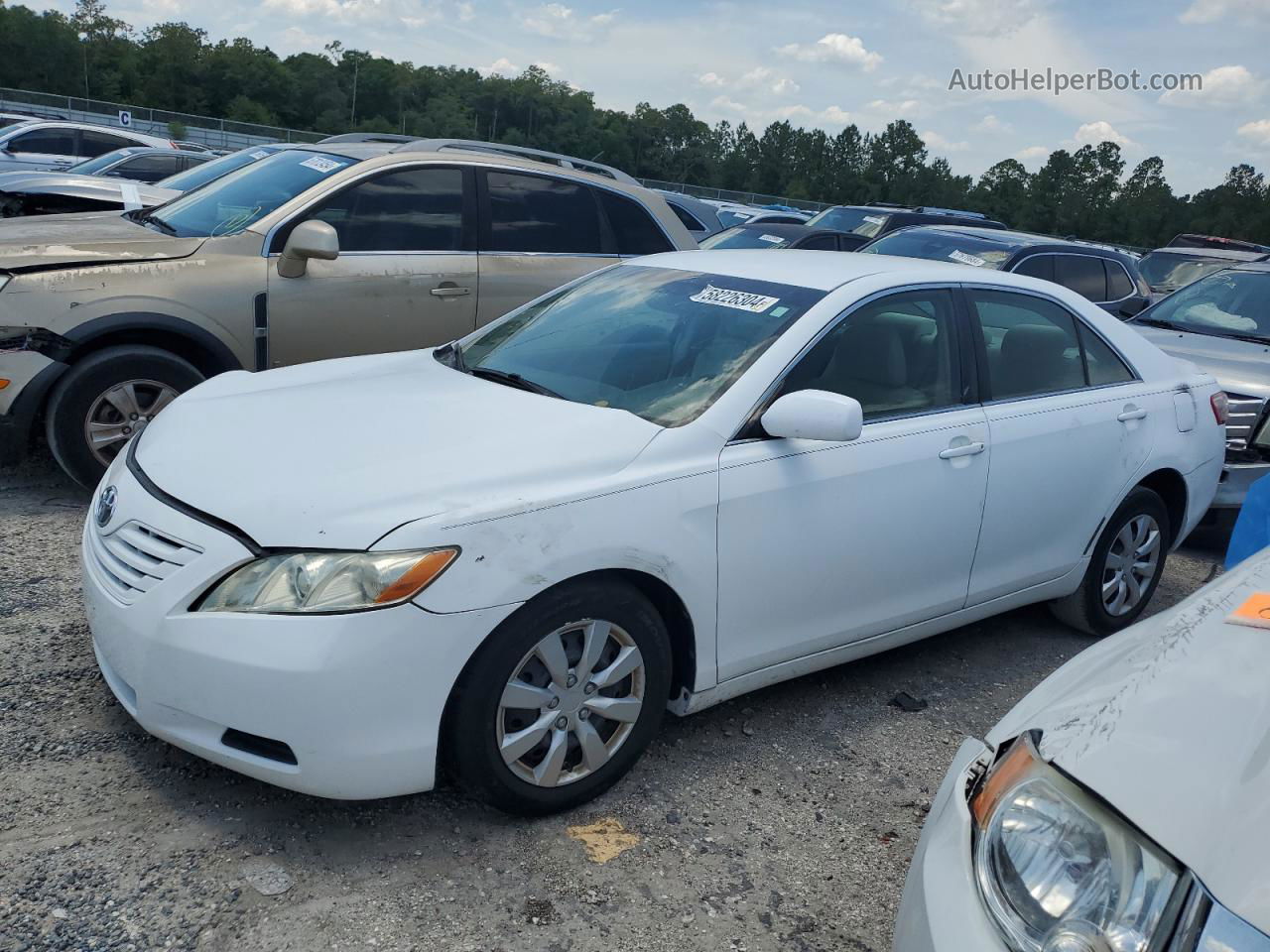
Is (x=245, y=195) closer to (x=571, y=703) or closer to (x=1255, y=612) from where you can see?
(x=571, y=703)

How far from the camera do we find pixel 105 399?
5.05 metres

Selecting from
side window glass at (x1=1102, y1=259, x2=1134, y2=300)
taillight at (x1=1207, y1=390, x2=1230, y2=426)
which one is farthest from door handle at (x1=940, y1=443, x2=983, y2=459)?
side window glass at (x1=1102, y1=259, x2=1134, y2=300)

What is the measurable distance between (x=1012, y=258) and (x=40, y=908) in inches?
337

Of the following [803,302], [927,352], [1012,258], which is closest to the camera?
[803,302]

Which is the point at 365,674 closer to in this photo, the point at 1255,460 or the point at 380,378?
the point at 380,378

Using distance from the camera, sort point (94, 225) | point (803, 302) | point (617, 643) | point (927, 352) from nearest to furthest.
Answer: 1. point (617, 643)
2. point (803, 302)
3. point (927, 352)
4. point (94, 225)

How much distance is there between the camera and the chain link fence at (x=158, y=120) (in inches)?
1639

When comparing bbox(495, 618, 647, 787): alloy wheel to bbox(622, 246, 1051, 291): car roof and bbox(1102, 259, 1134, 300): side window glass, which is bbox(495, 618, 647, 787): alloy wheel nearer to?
bbox(622, 246, 1051, 291): car roof

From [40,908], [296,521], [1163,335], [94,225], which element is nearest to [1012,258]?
[1163,335]

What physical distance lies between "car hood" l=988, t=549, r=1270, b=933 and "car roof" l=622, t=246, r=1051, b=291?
1.82m

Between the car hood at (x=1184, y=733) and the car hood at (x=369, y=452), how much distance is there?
133cm

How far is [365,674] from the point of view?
8.50ft

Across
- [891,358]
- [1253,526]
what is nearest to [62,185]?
[891,358]

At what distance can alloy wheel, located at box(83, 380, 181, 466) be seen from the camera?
5.04m
